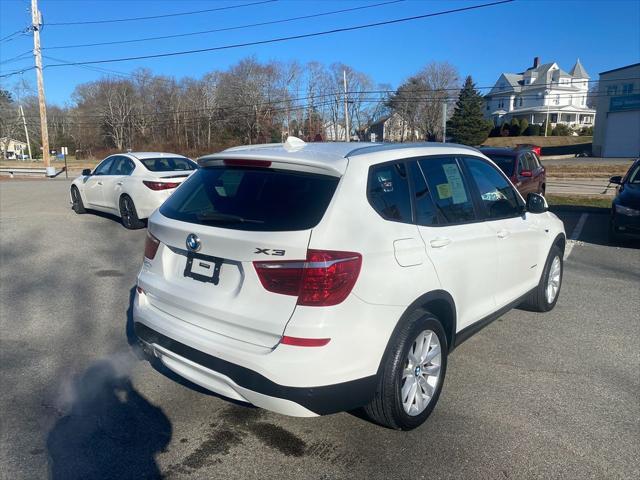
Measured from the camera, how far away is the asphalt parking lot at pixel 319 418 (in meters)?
2.81

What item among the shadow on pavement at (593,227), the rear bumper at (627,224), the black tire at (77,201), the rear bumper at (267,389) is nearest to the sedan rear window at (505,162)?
the shadow on pavement at (593,227)

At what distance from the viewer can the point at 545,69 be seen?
84750mm

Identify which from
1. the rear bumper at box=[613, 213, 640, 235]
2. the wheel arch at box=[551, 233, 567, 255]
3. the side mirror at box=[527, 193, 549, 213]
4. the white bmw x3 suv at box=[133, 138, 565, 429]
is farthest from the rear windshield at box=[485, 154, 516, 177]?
the white bmw x3 suv at box=[133, 138, 565, 429]

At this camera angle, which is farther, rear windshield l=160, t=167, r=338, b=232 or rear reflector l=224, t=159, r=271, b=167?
rear reflector l=224, t=159, r=271, b=167

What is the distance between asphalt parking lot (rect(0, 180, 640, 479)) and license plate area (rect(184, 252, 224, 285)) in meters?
1.01

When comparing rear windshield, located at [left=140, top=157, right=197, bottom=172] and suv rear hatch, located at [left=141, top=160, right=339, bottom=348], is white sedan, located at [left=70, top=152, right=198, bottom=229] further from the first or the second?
A: suv rear hatch, located at [left=141, top=160, right=339, bottom=348]

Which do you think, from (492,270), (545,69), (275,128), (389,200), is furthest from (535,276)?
(545,69)

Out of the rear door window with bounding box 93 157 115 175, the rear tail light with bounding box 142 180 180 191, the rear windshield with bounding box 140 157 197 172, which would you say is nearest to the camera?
the rear tail light with bounding box 142 180 180 191

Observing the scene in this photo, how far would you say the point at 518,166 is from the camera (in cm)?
1102

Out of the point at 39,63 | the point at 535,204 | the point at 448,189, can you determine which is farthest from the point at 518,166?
the point at 39,63

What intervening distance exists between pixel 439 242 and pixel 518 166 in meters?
8.76

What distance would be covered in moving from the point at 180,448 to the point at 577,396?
9.19 feet

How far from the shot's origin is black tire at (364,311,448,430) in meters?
2.82

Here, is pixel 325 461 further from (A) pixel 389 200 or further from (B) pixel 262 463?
(A) pixel 389 200
